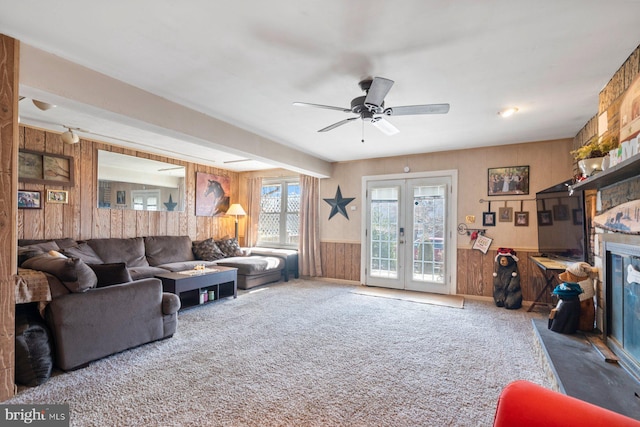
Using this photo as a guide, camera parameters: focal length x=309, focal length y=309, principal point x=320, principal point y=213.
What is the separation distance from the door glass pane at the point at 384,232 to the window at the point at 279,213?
1753mm

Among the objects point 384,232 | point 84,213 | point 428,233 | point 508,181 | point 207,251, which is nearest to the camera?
point 84,213

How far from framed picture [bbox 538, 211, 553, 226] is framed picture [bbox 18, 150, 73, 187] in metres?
6.48

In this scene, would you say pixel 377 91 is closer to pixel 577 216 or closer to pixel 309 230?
pixel 577 216

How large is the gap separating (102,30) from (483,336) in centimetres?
419

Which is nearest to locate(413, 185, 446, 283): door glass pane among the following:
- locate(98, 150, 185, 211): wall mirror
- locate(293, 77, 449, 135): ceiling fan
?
locate(293, 77, 449, 135): ceiling fan

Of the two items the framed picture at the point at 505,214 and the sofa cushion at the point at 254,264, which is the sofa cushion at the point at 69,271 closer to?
the sofa cushion at the point at 254,264

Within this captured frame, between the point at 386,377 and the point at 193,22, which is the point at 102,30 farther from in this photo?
the point at 386,377

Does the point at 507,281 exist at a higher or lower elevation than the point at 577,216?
lower

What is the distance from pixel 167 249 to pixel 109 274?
8.89ft

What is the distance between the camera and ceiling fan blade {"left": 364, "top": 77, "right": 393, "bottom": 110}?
7.29 feet

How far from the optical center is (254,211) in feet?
23.3

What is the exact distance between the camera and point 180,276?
4.10 metres

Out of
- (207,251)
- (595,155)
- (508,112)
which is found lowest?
(207,251)

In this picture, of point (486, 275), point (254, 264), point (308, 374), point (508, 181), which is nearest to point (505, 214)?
point (508, 181)
